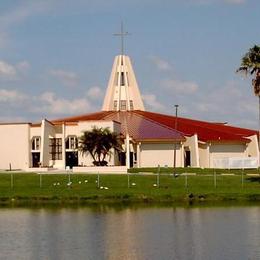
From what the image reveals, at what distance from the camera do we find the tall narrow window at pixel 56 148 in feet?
314

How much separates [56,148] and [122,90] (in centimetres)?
2223

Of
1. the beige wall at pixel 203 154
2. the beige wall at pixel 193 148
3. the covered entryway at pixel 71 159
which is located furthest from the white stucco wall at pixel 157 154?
the covered entryway at pixel 71 159

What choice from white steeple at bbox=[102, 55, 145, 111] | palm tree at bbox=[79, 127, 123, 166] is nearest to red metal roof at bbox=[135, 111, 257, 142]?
white steeple at bbox=[102, 55, 145, 111]

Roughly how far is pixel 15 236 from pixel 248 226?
38.7 ft

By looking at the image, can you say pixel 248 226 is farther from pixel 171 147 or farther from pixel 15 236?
pixel 171 147

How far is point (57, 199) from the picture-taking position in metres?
61.9

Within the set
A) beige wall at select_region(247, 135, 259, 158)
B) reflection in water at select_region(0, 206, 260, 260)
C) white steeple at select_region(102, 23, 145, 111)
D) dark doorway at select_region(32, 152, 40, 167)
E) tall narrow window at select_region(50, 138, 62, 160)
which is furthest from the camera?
white steeple at select_region(102, 23, 145, 111)

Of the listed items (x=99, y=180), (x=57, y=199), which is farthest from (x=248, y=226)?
(x=99, y=180)

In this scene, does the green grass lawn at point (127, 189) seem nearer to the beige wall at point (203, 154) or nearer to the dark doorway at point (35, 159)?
the beige wall at point (203, 154)

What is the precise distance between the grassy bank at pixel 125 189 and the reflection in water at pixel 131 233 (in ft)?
25.9

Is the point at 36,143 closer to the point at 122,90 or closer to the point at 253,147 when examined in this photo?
the point at 122,90

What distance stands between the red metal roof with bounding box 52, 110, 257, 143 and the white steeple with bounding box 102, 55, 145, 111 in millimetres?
2835

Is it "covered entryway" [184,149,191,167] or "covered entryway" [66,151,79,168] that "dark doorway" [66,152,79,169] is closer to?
"covered entryway" [66,151,79,168]

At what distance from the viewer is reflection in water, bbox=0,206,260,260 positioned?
34625mm
